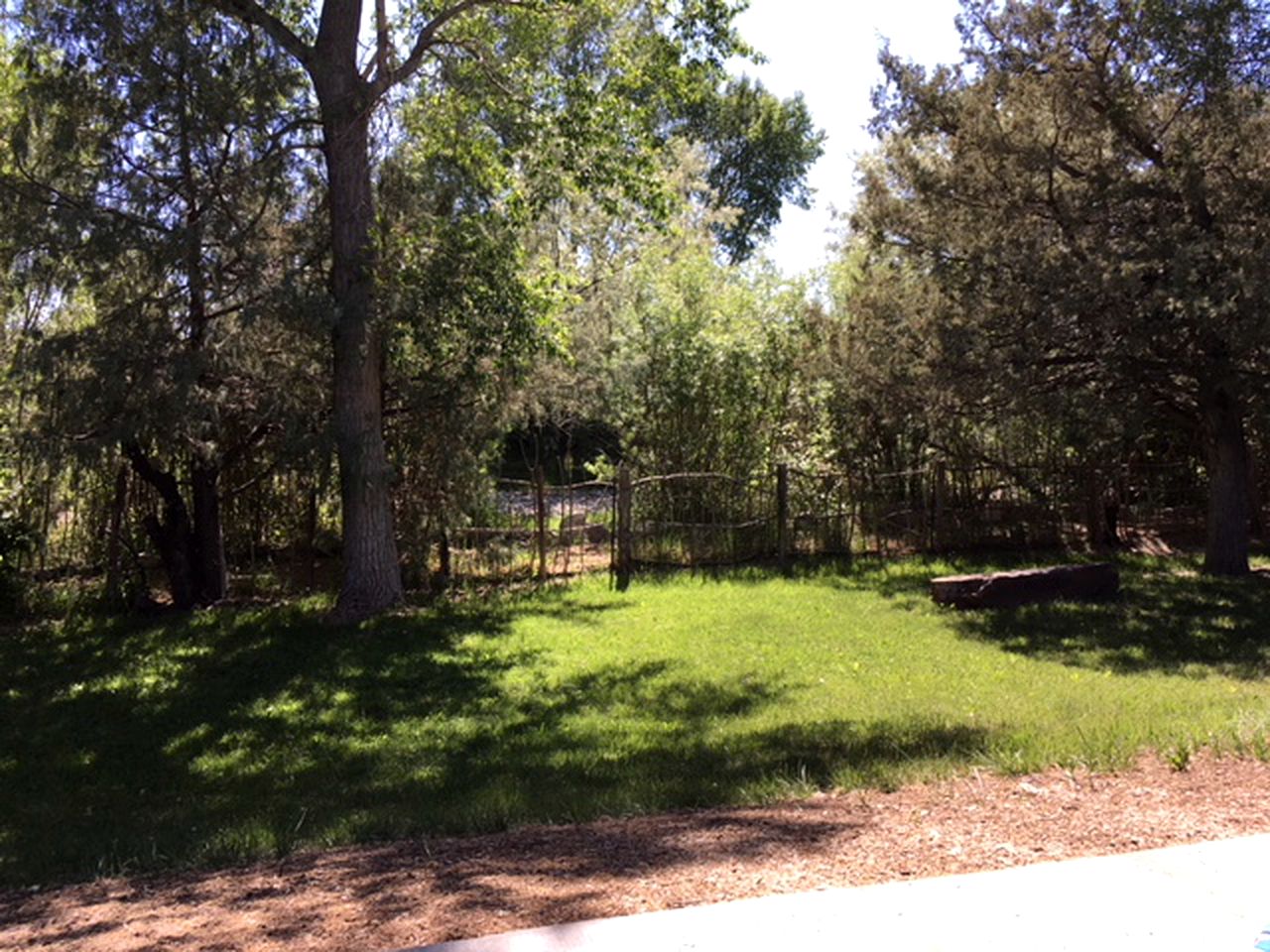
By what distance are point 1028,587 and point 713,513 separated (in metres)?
5.26

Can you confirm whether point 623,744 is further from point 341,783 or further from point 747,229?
point 747,229

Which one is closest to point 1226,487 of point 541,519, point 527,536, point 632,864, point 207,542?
point 541,519

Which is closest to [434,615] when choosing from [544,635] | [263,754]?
[544,635]

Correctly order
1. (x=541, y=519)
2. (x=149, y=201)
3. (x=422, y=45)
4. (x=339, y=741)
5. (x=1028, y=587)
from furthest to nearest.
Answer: (x=541, y=519) < (x=1028, y=587) < (x=422, y=45) < (x=149, y=201) < (x=339, y=741)

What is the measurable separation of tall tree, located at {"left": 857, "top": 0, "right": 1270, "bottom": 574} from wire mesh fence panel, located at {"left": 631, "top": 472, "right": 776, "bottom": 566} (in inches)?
180

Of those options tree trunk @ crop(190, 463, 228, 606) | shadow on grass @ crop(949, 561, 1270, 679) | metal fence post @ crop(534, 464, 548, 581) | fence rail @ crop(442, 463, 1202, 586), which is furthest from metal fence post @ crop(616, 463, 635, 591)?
tree trunk @ crop(190, 463, 228, 606)

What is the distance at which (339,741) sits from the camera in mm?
9703

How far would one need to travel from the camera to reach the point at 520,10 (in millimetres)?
14820

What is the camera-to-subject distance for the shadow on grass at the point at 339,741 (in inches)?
281

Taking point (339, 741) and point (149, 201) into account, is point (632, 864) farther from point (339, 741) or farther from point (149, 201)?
point (149, 201)

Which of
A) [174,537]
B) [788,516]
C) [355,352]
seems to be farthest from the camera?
[788,516]

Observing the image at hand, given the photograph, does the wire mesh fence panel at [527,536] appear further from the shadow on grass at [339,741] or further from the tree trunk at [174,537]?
the tree trunk at [174,537]

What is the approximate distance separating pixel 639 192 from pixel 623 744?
27.1 ft

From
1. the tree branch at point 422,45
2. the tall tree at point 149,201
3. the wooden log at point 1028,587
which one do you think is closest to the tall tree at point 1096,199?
the wooden log at point 1028,587
